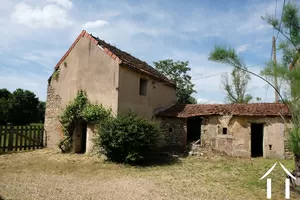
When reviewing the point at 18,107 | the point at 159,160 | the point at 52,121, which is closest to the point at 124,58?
the point at 52,121

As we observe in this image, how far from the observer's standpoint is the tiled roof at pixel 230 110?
1404cm

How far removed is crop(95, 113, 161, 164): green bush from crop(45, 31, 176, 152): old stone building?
4.68 feet

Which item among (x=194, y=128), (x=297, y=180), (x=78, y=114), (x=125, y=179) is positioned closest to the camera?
(x=297, y=180)

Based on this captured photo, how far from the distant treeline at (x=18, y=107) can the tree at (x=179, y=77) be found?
60.1 ft

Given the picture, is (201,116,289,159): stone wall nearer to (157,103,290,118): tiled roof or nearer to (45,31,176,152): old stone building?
(157,103,290,118): tiled roof

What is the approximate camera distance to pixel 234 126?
14.5m

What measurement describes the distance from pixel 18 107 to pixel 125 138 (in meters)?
25.4

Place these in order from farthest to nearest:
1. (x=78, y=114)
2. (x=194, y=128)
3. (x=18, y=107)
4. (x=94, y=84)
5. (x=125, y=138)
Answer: (x=18, y=107)
(x=194, y=128)
(x=94, y=84)
(x=78, y=114)
(x=125, y=138)

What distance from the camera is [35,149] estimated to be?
14.1 m

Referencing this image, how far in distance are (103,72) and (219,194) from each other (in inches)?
347

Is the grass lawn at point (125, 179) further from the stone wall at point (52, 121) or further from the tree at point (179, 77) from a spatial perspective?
the tree at point (179, 77)

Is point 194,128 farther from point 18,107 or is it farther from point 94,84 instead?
point 18,107

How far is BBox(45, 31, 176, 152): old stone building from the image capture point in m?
12.6

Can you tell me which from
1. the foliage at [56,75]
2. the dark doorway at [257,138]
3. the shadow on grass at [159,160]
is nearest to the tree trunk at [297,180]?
the shadow on grass at [159,160]
